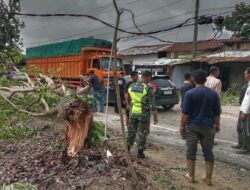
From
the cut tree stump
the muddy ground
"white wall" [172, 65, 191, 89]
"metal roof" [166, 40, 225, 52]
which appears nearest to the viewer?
the muddy ground

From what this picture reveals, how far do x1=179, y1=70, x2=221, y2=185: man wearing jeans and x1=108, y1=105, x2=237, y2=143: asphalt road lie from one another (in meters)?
4.34

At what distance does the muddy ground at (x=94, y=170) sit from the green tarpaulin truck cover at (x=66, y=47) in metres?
15.0

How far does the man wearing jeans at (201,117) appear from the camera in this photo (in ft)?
19.9

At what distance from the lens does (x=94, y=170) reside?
5.84 m

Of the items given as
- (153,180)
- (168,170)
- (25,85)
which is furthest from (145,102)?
(25,85)

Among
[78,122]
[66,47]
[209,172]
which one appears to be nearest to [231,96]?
[66,47]

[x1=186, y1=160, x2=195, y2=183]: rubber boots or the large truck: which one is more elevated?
the large truck

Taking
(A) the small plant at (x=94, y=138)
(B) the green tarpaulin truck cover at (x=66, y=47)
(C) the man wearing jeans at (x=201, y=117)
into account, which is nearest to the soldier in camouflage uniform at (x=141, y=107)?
(A) the small plant at (x=94, y=138)

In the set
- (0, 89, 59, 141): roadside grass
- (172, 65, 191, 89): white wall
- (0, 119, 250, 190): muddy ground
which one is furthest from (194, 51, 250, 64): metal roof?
(0, 119, 250, 190): muddy ground

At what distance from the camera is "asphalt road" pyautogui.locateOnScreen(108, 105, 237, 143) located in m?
11.1

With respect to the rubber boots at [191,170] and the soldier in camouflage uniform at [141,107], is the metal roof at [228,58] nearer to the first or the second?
the soldier in camouflage uniform at [141,107]

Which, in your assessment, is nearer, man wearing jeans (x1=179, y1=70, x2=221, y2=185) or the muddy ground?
the muddy ground

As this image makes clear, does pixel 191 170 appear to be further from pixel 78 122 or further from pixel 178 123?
pixel 178 123

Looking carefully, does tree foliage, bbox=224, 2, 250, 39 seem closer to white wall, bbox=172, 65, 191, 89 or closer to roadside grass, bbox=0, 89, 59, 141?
white wall, bbox=172, 65, 191, 89
